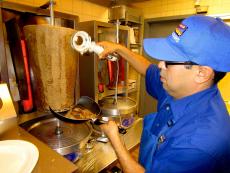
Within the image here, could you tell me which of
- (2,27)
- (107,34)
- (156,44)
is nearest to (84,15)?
(107,34)

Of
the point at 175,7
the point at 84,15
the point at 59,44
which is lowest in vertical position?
the point at 59,44

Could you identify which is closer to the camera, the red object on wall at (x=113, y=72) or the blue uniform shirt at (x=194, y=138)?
the blue uniform shirt at (x=194, y=138)

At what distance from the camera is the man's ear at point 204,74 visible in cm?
66

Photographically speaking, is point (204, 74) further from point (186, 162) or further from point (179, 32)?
point (186, 162)

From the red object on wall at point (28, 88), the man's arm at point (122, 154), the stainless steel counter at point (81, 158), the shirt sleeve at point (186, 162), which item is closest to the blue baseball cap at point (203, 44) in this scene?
the shirt sleeve at point (186, 162)

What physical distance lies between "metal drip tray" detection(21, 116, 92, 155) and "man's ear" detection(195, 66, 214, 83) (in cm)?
61

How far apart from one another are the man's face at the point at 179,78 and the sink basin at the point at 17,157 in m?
0.55

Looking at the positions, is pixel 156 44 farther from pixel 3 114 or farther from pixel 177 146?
pixel 3 114

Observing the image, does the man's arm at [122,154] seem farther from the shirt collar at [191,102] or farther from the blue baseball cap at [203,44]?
the blue baseball cap at [203,44]

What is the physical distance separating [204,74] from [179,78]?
3.6 inches

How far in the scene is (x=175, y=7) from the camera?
2.46m

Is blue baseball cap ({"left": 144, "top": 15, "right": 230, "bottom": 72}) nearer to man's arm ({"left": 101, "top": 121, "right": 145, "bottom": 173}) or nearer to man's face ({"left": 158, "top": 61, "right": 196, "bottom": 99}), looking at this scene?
man's face ({"left": 158, "top": 61, "right": 196, "bottom": 99})

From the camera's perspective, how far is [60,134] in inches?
38.1

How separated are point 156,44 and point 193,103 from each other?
11.3 inches
